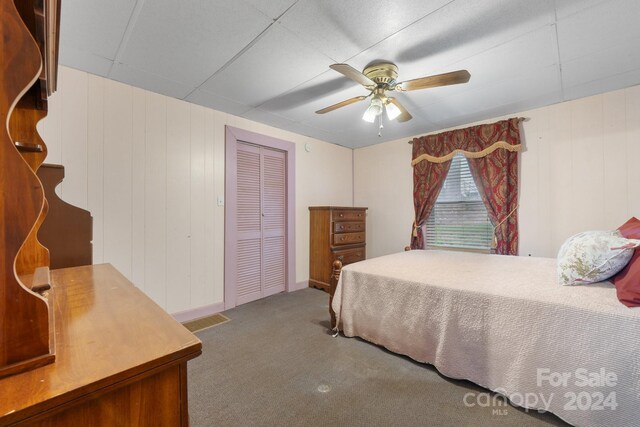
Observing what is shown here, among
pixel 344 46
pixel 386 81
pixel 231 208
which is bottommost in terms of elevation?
pixel 231 208

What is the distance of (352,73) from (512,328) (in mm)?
1843

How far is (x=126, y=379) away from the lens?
1.80ft

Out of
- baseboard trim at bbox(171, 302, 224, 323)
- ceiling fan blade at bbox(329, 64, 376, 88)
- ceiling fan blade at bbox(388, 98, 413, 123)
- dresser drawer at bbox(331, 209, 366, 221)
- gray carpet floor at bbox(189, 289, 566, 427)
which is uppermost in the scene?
ceiling fan blade at bbox(329, 64, 376, 88)

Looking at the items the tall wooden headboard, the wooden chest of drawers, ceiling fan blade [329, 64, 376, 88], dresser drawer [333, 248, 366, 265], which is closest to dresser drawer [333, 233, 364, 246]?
the wooden chest of drawers

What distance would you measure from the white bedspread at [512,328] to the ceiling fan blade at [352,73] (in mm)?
1464

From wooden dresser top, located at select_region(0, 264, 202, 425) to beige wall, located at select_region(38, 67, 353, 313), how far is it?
1624 mm

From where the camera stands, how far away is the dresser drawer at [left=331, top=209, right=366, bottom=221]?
384cm

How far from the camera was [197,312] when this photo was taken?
286 centimetres

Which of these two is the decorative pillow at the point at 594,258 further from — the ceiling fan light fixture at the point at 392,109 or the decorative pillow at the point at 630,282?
the ceiling fan light fixture at the point at 392,109

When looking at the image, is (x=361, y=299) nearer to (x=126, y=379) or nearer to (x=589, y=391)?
(x=589, y=391)

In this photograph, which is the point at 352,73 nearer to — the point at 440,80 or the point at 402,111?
the point at 440,80

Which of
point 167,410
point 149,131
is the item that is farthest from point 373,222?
point 167,410

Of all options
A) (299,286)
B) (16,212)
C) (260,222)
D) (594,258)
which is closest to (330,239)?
(299,286)

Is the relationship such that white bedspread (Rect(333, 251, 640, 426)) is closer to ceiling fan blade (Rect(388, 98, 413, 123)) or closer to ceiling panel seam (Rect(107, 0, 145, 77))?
ceiling fan blade (Rect(388, 98, 413, 123))
